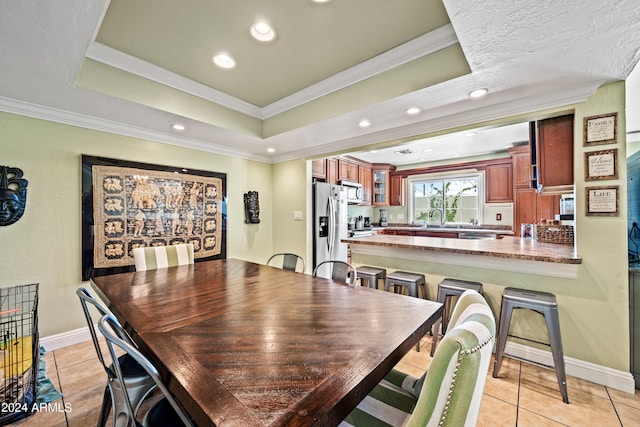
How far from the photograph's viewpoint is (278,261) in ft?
14.0

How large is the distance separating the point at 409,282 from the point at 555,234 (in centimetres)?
157

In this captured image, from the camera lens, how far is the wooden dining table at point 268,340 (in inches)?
→ 26.0

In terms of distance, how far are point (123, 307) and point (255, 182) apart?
2.91 meters

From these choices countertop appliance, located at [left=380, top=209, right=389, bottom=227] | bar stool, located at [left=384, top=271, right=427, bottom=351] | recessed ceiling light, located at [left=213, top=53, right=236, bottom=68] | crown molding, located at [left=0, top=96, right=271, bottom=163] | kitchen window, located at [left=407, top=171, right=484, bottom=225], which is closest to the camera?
recessed ceiling light, located at [left=213, top=53, right=236, bottom=68]

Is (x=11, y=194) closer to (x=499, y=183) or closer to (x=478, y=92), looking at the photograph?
(x=478, y=92)

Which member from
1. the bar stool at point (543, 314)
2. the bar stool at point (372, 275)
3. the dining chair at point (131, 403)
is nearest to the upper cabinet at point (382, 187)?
the bar stool at point (372, 275)

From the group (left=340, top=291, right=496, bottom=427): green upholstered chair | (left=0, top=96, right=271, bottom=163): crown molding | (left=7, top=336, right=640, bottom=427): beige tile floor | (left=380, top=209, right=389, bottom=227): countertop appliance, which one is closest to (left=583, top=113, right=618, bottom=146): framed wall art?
(left=7, top=336, right=640, bottom=427): beige tile floor

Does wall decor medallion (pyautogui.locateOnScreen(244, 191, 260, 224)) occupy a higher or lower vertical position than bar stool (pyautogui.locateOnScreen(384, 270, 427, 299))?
higher

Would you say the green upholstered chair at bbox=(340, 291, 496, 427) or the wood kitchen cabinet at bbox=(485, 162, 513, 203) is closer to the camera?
the green upholstered chair at bbox=(340, 291, 496, 427)

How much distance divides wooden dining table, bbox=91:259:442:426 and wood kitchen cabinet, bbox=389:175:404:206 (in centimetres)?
473

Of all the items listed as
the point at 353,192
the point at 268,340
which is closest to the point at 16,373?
the point at 268,340

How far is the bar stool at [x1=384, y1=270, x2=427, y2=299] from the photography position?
2.45m

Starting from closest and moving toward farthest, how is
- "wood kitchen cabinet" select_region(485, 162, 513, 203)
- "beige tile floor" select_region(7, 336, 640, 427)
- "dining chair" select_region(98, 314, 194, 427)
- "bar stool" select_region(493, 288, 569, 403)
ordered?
"dining chair" select_region(98, 314, 194, 427) < "beige tile floor" select_region(7, 336, 640, 427) < "bar stool" select_region(493, 288, 569, 403) < "wood kitchen cabinet" select_region(485, 162, 513, 203)

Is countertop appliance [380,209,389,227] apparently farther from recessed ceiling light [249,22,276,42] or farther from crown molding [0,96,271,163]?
recessed ceiling light [249,22,276,42]
